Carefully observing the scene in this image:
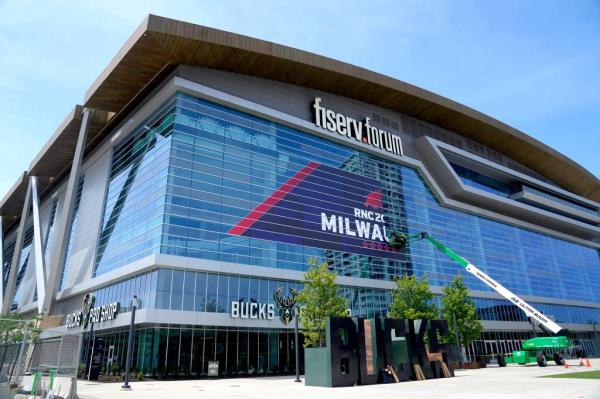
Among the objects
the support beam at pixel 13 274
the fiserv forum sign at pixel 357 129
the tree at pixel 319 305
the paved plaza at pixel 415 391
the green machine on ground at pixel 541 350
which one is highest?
the fiserv forum sign at pixel 357 129

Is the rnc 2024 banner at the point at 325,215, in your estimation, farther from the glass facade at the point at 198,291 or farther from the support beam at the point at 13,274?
the support beam at the point at 13,274

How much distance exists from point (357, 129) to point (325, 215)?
13616 mm

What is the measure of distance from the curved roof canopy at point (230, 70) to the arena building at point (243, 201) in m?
0.20

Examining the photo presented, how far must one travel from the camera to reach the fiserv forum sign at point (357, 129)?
164 feet

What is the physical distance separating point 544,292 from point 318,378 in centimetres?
5973

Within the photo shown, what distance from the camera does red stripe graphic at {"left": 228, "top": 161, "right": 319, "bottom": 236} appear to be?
3834 centimetres

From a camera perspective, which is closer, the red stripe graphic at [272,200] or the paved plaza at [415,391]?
the paved plaza at [415,391]

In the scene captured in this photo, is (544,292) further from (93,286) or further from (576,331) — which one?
A: (93,286)

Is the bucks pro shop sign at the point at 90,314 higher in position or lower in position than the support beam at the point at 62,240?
lower

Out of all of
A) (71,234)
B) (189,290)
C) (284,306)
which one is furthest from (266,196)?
(71,234)

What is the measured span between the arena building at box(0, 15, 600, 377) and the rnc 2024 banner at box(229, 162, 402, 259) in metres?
0.16

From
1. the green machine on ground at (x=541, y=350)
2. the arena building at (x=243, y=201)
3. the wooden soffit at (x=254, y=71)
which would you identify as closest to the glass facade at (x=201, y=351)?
the arena building at (x=243, y=201)

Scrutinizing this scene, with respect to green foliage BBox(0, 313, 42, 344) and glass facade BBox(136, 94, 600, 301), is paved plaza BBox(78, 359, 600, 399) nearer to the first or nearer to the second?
green foliage BBox(0, 313, 42, 344)

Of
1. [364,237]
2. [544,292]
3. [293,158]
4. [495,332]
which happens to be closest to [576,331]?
[544,292]
